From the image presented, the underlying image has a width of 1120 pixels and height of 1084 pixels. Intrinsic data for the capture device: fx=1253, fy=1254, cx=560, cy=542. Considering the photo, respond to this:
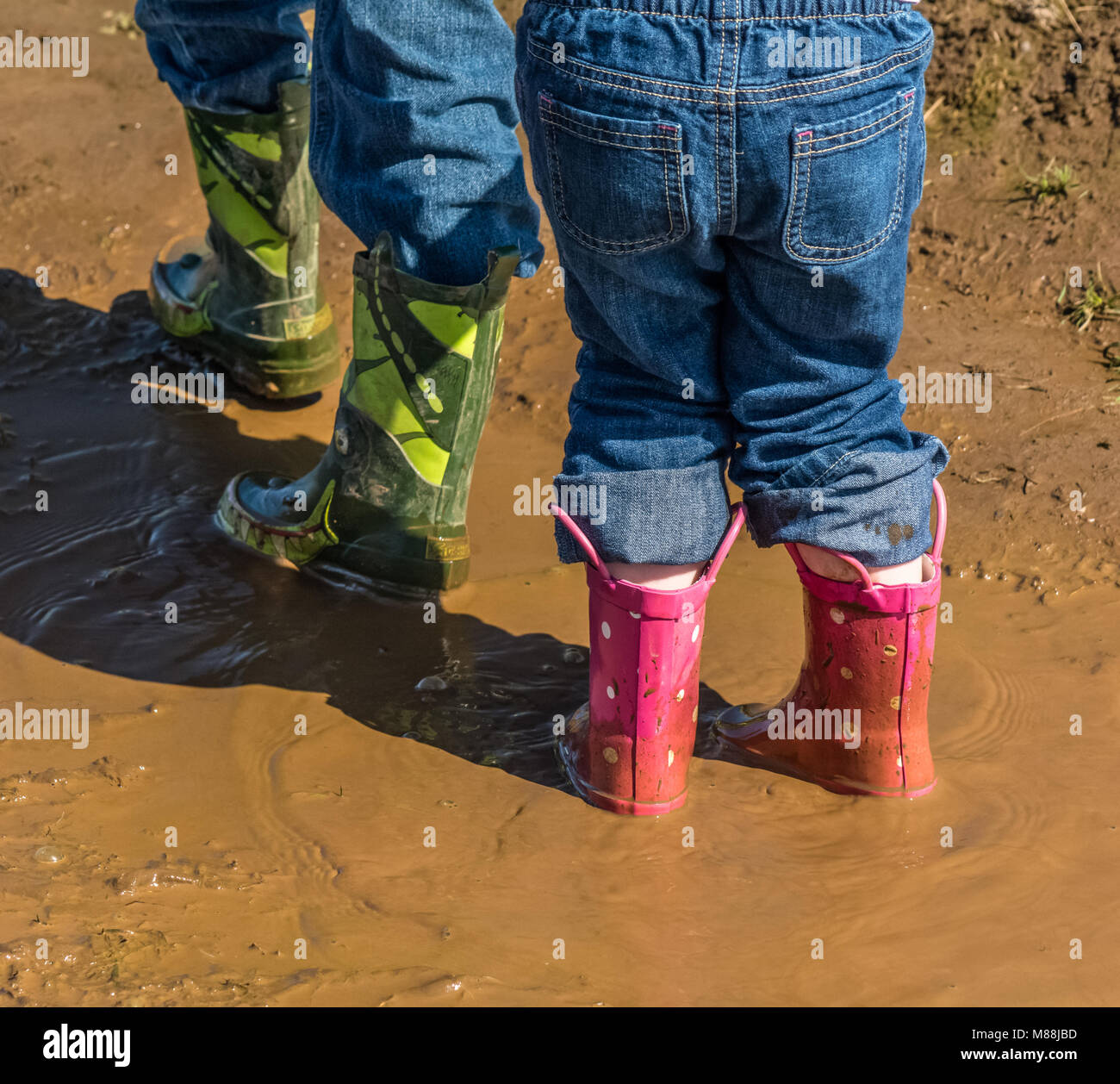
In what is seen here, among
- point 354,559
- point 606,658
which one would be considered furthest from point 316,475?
point 606,658

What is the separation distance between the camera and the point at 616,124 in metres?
1.25

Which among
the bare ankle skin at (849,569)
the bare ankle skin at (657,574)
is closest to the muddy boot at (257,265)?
the bare ankle skin at (657,574)

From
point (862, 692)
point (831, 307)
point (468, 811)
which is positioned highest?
point (831, 307)

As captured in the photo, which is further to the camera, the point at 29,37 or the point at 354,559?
the point at 29,37

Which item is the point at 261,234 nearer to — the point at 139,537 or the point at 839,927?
the point at 139,537

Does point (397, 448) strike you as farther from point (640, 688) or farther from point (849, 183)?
point (849, 183)

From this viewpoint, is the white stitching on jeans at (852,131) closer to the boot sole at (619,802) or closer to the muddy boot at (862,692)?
the muddy boot at (862,692)

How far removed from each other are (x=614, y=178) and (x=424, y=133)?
61cm

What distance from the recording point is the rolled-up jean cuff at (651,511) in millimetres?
1461

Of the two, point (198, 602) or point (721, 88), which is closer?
point (721, 88)

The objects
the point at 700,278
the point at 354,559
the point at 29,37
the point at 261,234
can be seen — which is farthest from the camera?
the point at 29,37

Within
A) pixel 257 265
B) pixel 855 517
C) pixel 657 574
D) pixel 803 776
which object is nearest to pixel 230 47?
pixel 257 265

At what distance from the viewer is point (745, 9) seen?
1.22 meters

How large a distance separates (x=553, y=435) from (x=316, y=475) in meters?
0.59
